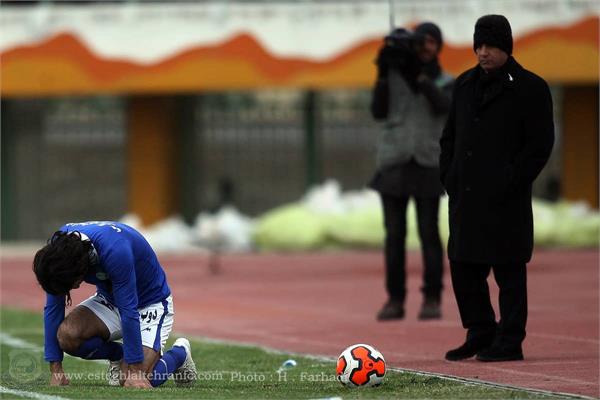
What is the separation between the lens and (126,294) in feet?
27.7

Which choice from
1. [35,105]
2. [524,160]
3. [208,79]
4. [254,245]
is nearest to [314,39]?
[208,79]

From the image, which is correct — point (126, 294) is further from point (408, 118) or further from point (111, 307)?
point (408, 118)

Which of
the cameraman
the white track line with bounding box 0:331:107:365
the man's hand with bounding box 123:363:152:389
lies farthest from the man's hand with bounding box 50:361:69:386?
the cameraman

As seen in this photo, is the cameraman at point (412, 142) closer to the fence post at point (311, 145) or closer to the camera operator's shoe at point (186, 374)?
the camera operator's shoe at point (186, 374)

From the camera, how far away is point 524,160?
30.9ft

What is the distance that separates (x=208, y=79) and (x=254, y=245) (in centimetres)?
311

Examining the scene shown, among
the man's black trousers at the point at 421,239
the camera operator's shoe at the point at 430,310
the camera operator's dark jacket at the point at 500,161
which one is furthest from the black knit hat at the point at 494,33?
the camera operator's shoe at the point at 430,310

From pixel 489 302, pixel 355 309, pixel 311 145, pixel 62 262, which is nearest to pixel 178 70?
pixel 311 145

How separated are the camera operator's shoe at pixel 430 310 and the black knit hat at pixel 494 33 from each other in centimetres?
409

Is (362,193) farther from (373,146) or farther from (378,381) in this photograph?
(378,381)

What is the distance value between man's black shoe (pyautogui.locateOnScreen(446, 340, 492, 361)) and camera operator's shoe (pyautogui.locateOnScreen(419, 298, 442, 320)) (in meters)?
3.24

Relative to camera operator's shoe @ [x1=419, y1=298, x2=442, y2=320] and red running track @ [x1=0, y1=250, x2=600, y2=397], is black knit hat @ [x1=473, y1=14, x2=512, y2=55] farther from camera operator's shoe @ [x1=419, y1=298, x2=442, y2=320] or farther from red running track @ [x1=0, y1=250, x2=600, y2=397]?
camera operator's shoe @ [x1=419, y1=298, x2=442, y2=320]

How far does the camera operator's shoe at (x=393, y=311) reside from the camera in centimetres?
1325

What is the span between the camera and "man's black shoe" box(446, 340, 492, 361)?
984 cm
